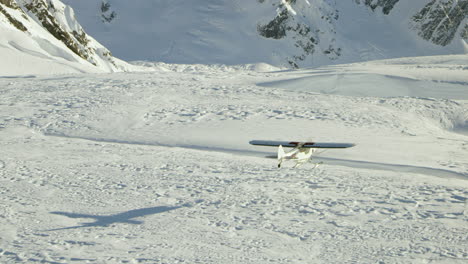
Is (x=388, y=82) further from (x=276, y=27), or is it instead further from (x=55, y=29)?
(x=276, y=27)

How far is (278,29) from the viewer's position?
221 feet

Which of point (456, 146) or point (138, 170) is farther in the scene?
point (456, 146)

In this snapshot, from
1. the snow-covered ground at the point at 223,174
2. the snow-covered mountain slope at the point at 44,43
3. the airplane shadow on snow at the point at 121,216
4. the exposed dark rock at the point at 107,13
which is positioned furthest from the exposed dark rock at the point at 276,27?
the airplane shadow on snow at the point at 121,216

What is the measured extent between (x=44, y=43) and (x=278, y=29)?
1489 inches

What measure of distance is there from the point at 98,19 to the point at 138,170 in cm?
5925

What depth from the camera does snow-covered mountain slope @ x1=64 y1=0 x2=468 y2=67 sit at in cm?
6188

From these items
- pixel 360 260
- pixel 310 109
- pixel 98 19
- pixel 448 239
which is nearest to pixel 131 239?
pixel 360 260

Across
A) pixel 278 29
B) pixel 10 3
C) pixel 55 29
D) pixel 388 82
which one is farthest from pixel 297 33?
pixel 388 82

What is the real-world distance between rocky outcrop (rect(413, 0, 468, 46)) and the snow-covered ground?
51578 mm

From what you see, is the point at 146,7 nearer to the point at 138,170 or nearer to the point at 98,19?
the point at 98,19

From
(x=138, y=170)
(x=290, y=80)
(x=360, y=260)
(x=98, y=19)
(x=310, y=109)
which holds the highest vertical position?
(x=98, y=19)

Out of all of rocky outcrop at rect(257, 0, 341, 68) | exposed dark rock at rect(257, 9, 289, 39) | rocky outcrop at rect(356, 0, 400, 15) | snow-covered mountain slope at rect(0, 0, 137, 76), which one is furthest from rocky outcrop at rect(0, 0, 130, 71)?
rocky outcrop at rect(356, 0, 400, 15)

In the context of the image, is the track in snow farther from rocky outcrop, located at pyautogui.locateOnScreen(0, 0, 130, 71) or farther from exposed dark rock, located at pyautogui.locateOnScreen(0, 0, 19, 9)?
exposed dark rock, located at pyautogui.locateOnScreen(0, 0, 19, 9)

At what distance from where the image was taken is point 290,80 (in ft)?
78.8
